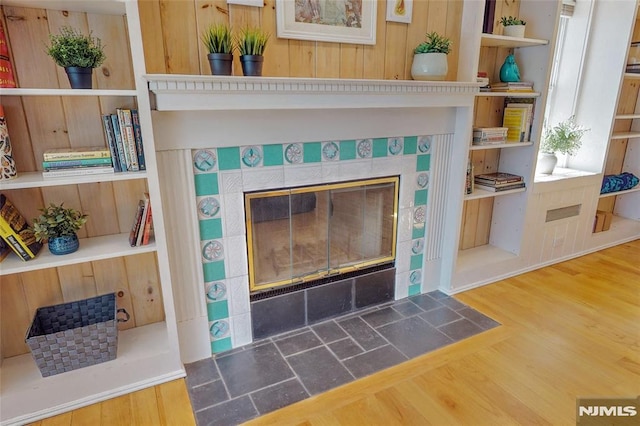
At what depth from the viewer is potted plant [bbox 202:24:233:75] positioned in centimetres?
155

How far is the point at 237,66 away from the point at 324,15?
1.65ft

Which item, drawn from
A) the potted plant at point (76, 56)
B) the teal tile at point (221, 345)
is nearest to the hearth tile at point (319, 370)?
the teal tile at point (221, 345)

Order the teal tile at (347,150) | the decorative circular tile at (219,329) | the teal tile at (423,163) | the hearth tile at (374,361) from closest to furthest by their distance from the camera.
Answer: the hearth tile at (374,361) < the decorative circular tile at (219,329) < the teal tile at (347,150) < the teal tile at (423,163)

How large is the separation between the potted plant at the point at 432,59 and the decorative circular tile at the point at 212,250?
1382 millimetres

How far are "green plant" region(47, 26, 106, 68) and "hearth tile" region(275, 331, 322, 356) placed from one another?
1.51 m

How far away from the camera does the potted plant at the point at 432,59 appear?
6.74ft

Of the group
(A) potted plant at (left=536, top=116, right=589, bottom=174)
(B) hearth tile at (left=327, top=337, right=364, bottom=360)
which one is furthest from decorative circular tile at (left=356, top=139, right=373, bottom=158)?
(A) potted plant at (left=536, top=116, right=589, bottom=174)

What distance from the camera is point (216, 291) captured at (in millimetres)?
1935

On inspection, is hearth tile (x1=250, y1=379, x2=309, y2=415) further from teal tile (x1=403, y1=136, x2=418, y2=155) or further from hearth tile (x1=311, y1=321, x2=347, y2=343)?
teal tile (x1=403, y1=136, x2=418, y2=155)

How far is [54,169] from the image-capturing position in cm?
144

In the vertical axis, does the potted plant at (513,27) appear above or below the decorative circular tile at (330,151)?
above

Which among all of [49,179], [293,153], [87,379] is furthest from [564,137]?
[87,379]

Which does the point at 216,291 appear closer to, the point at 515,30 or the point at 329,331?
the point at 329,331

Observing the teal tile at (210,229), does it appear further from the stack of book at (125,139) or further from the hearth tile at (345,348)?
the hearth tile at (345,348)
